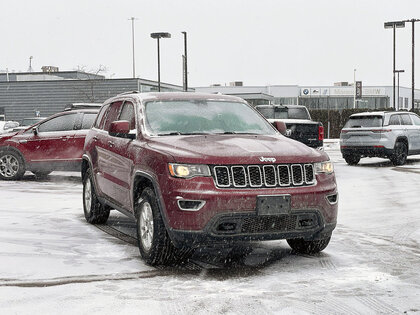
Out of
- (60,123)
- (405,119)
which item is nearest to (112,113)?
(60,123)

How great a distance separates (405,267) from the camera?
6.37m

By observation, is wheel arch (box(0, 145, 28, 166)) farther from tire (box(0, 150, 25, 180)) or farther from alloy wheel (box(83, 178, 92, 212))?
alloy wheel (box(83, 178, 92, 212))

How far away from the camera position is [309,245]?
22.7ft

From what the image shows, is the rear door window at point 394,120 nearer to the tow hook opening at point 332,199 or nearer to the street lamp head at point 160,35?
the tow hook opening at point 332,199

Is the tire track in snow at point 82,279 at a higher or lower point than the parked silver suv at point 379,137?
lower

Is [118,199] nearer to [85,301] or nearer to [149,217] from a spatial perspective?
[149,217]

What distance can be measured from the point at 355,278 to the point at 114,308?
7.39 ft

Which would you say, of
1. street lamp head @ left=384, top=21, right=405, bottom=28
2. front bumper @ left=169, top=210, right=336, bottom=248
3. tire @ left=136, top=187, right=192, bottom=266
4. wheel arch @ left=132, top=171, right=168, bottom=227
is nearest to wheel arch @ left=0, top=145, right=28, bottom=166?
wheel arch @ left=132, top=171, right=168, bottom=227

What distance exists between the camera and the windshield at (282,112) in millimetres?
19328

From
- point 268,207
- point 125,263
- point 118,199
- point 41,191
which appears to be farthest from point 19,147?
point 268,207

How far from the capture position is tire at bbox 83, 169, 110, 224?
8859 millimetres

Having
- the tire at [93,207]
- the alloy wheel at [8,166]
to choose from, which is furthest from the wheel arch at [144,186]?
the alloy wheel at [8,166]

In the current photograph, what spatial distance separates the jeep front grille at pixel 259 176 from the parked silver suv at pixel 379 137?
1396 cm

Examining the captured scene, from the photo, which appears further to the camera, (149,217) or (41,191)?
(41,191)
